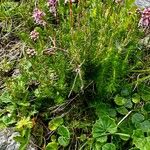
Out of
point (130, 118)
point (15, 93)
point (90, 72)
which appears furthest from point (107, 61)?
point (15, 93)

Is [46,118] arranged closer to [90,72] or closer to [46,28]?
[90,72]

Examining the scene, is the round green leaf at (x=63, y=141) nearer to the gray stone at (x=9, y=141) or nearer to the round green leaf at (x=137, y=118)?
the gray stone at (x=9, y=141)

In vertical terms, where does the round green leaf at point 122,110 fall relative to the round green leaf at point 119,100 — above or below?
below

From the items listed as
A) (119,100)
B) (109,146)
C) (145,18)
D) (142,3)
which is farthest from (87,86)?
(142,3)

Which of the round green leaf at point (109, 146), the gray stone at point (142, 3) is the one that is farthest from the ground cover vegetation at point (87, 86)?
the gray stone at point (142, 3)

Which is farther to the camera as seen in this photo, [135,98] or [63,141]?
[135,98]

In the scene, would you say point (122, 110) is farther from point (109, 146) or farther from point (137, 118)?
point (109, 146)
